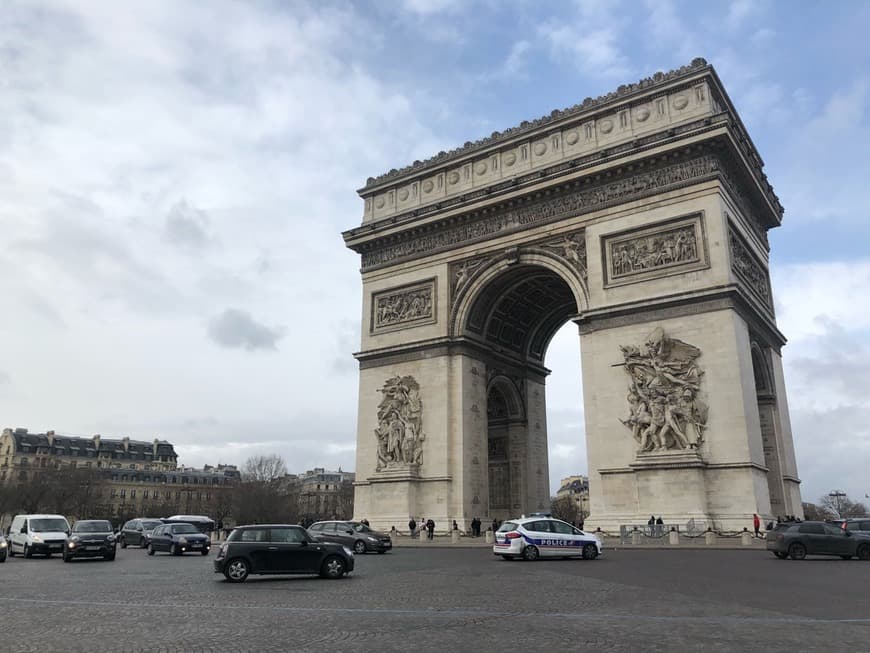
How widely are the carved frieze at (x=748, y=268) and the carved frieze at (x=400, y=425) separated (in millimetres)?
14174

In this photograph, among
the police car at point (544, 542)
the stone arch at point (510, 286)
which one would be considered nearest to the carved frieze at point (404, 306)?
the stone arch at point (510, 286)

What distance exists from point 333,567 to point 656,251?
18.8 meters

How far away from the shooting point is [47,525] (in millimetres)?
23844

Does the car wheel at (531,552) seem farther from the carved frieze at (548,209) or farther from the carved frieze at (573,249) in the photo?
the carved frieze at (548,209)

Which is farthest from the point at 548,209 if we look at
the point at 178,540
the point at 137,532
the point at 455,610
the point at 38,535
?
the point at 455,610

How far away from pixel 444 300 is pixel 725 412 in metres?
13.3

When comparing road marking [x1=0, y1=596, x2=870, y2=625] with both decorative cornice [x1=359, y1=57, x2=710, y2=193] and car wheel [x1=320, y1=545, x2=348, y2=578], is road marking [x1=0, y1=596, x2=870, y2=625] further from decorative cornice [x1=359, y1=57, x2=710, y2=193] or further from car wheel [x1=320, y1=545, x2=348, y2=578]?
decorative cornice [x1=359, y1=57, x2=710, y2=193]

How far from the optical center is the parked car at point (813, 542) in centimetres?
1856

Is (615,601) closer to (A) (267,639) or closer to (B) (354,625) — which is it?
(B) (354,625)

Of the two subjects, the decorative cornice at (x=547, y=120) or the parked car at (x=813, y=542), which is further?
the decorative cornice at (x=547, y=120)

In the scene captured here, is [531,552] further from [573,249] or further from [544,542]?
[573,249]

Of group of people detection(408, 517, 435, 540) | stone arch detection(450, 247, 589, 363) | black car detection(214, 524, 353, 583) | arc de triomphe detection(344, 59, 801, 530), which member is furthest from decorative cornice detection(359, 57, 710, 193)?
black car detection(214, 524, 353, 583)

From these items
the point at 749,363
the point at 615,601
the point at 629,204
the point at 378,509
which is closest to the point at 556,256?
the point at 629,204

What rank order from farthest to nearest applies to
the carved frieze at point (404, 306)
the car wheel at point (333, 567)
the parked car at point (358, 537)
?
the carved frieze at point (404, 306) < the parked car at point (358, 537) < the car wheel at point (333, 567)
